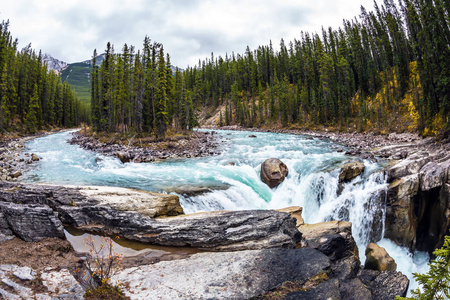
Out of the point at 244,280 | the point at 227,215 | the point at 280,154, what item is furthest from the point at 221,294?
the point at 280,154

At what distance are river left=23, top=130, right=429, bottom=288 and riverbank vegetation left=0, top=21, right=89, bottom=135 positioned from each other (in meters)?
35.1

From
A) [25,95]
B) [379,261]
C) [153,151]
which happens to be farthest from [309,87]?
[25,95]

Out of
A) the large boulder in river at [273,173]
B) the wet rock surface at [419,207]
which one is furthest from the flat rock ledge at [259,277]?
the large boulder in river at [273,173]

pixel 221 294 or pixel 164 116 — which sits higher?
pixel 164 116

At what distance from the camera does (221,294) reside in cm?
537

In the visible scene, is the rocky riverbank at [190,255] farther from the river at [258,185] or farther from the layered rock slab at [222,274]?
the river at [258,185]

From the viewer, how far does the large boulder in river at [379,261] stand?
826cm

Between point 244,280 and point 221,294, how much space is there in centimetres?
81

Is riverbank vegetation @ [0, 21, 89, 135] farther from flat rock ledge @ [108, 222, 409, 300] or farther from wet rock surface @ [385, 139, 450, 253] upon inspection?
wet rock surface @ [385, 139, 450, 253]

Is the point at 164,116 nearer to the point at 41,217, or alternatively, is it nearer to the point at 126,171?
the point at 126,171

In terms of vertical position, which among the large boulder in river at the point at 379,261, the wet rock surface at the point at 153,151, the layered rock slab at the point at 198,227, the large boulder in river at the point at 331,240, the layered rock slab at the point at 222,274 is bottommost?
the large boulder in river at the point at 379,261

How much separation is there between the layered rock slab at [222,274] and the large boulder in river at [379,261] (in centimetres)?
295

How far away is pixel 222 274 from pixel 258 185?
11.1 m

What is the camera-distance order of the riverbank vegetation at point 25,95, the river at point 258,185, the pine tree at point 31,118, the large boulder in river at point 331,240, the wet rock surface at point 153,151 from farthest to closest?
the pine tree at point 31,118, the riverbank vegetation at point 25,95, the wet rock surface at point 153,151, the river at point 258,185, the large boulder in river at point 331,240
